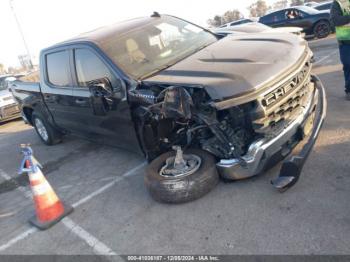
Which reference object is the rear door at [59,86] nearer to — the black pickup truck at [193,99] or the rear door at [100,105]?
the black pickup truck at [193,99]

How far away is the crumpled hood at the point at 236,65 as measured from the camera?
11.0ft

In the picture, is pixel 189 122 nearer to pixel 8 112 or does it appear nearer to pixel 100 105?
pixel 100 105

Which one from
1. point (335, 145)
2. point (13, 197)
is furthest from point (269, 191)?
point (13, 197)

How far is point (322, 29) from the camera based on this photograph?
587 inches

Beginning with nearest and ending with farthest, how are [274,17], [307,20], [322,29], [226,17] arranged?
[322,29] < [307,20] < [274,17] < [226,17]

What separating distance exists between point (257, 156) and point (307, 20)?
13.5 metres

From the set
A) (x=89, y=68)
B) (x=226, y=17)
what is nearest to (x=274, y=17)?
(x=89, y=68)

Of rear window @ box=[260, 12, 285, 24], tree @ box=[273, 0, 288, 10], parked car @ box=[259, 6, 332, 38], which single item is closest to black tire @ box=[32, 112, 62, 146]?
parked car @ box=[259, 6, 332, 38]

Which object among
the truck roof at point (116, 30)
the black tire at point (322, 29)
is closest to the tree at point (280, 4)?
the black tire at point (322, 29)

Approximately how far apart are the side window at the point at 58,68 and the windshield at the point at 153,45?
43.1 inches

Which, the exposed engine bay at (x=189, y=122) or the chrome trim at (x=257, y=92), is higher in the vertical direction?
the chrome trim at (x=257, y=92)

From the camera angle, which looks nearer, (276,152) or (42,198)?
(276,152)

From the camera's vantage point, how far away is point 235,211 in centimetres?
347

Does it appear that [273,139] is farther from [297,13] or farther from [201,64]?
[297,13]
